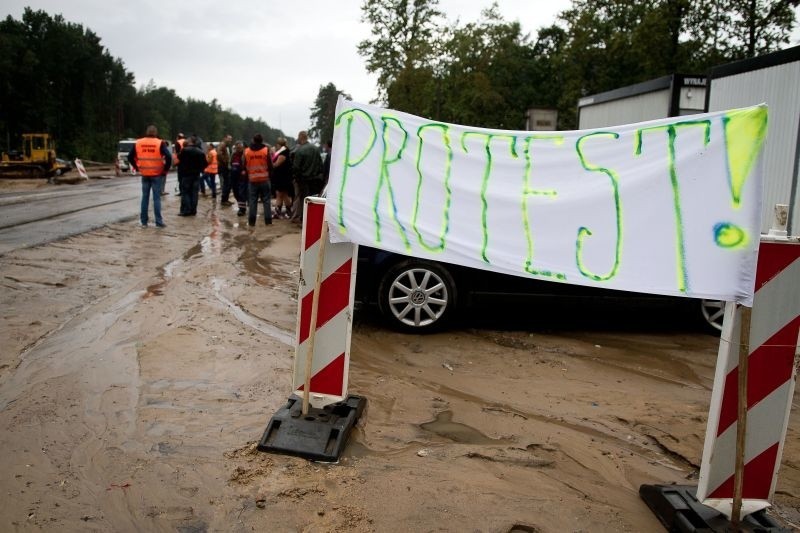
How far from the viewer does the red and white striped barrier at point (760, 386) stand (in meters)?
3.01

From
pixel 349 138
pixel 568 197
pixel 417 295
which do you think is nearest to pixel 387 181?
pixel 349 138

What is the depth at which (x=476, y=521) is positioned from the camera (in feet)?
10.1

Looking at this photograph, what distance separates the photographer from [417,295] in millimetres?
6156

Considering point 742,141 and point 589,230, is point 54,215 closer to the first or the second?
point 589,230

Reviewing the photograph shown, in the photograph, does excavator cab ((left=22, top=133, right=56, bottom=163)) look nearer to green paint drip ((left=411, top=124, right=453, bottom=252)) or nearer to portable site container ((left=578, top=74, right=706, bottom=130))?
portable site container ((left=578, top=74, right=706, bottom=130))

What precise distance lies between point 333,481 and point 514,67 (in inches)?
1461

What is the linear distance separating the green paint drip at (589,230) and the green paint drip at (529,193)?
0.38 ft

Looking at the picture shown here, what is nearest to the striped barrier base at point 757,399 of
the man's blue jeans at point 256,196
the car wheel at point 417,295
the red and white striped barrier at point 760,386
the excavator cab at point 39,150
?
the red and white striped barrier at point 760,386

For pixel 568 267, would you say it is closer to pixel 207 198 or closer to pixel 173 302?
pixel 173 302

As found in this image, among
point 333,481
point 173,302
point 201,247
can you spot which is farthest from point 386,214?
point 201,247

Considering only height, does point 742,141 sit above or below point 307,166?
below

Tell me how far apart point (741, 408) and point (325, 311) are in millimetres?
2284

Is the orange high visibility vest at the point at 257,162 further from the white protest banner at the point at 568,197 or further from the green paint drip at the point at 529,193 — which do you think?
the green paint drip at the point at 529,193

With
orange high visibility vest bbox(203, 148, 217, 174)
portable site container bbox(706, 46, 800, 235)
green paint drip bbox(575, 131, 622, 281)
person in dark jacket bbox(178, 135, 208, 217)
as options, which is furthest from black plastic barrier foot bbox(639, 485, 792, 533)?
orange high visibility vest bbox(203, 148, 217, 174)
